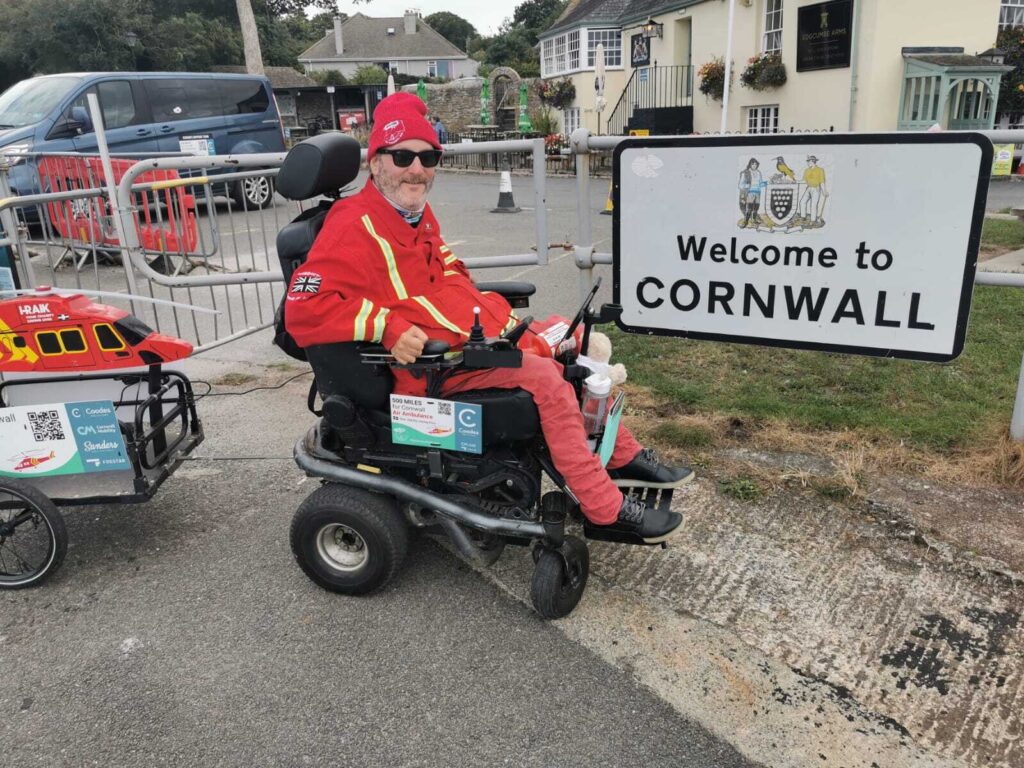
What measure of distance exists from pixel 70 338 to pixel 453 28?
94.2m

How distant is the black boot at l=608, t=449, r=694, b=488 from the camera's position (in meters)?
3.26

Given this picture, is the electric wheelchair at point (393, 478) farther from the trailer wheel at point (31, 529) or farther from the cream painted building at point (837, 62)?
the cream painted building at point (837, 62)

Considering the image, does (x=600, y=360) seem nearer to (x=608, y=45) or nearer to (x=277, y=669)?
(x=277, y=669)

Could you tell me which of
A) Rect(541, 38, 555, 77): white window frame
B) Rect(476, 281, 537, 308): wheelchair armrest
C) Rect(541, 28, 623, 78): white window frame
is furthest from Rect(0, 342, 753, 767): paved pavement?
Rect(541, 38, 555, 77): white window frame

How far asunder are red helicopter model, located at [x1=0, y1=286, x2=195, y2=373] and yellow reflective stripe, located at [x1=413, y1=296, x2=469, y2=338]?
3.70 ft

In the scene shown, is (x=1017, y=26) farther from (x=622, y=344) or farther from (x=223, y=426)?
(x=223, y=426)

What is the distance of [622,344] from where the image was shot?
5.86 metres

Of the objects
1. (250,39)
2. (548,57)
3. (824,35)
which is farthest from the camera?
(548,57)

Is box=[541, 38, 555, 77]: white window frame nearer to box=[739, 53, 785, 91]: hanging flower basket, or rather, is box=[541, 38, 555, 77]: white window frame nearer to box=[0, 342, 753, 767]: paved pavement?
box=[739, 53, 785, 91]: hanging flower basket

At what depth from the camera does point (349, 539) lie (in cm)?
309

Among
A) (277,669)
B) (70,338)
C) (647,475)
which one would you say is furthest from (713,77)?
(277,669)

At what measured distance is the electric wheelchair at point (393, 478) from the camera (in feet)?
9.11

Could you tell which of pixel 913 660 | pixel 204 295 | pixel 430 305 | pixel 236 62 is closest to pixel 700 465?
pixel 913 660

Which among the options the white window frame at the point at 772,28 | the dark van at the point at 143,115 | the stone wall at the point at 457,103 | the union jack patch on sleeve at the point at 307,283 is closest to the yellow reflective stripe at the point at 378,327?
the union jack patch on sleeve at the point at 307,283
